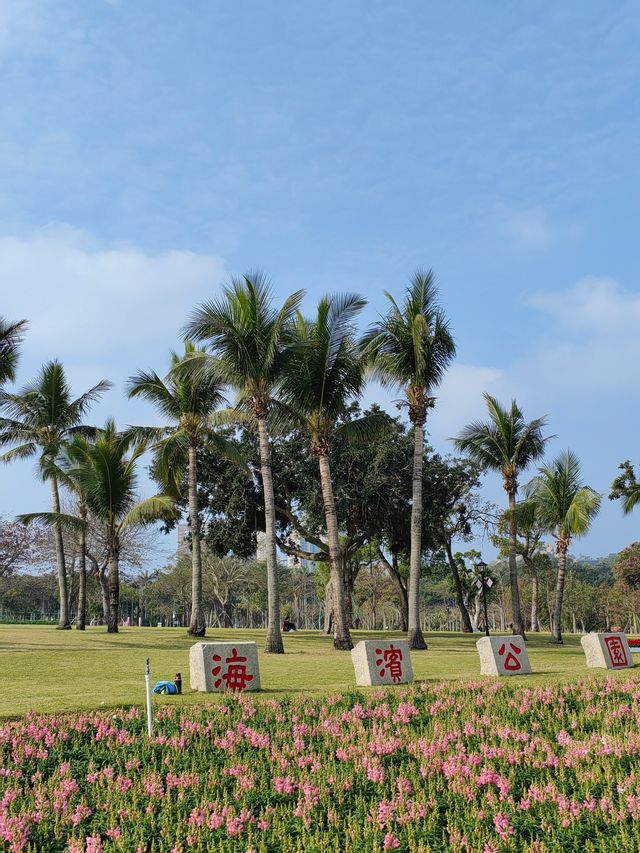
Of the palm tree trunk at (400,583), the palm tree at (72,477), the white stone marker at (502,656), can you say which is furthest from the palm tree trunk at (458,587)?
the white stone marker at (502,656)

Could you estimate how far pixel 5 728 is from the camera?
954 cm

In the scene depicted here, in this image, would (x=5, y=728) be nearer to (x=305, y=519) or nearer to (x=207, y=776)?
(x=207, y=776)

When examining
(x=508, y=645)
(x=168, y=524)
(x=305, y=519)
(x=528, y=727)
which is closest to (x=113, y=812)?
(x=528, y=727)

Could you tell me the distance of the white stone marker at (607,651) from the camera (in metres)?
18.5

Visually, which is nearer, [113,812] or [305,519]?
[113,812]

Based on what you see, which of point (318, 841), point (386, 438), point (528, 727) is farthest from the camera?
point (386, 438)

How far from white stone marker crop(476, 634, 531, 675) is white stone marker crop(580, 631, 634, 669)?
7.43ft

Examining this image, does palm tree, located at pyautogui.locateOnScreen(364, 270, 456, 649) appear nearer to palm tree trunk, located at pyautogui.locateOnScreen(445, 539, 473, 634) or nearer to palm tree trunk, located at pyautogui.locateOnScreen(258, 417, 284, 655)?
palm tree trunk, located at pyautogui.locateOnScreen(258, 417, 284, 655)

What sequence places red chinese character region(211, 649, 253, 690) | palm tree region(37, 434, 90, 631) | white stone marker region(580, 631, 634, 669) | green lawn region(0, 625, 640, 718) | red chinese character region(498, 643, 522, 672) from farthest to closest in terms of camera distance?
palm tree region(37, 434, 90, 631) → white stone marker region(580, 631, 634, 669) → red chinese character region(498, 643, 522, 672) → red chinese character region(211, 649, 253, 690) → green lawn region(0, 625, 640, 718)

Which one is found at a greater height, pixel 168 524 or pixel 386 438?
pixel 386 438

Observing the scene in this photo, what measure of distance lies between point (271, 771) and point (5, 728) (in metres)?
3.92

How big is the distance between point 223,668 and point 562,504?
83.6ft

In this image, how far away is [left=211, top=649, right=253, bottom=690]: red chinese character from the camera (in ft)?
44.2

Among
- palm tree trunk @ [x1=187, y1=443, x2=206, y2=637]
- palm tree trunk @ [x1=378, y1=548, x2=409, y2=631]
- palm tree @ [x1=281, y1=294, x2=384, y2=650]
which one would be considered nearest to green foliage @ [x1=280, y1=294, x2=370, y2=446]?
palm tree @ [x1=281, y1=294, x2=384, y2=650]
